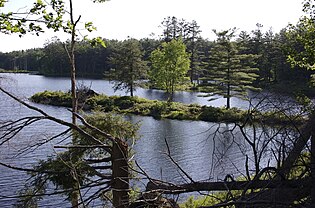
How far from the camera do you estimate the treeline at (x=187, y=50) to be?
1590 inches

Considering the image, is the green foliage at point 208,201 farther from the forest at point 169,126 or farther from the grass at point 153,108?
the grass at point 153,108

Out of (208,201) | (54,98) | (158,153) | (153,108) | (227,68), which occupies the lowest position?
(158,153)

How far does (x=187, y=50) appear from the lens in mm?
63188

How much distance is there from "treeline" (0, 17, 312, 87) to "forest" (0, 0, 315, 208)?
25 centimetres

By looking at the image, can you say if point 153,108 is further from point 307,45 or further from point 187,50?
point 187,50

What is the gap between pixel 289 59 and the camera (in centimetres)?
1012

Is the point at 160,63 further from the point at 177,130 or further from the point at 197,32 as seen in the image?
the point at 197,32

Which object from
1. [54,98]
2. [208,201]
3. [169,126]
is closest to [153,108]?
[169,126]

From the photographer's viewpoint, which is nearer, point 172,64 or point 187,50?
point 172,64

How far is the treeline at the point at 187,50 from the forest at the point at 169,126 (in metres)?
0.25

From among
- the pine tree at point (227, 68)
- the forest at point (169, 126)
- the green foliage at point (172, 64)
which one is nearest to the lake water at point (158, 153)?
the forest at point (169, 126)

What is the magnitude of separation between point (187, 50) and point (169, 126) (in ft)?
125

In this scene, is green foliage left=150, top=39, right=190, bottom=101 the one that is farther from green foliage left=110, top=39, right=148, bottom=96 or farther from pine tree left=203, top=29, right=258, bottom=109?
pine tree left=203, top=29, right=258, bottom=109

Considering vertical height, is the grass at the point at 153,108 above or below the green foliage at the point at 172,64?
below
